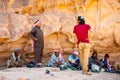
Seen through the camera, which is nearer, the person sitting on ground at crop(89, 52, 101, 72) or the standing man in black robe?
the person sitting on ground at crop(89, 52, 101, 72)

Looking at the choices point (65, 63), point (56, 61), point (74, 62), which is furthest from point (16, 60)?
point (74, 62)

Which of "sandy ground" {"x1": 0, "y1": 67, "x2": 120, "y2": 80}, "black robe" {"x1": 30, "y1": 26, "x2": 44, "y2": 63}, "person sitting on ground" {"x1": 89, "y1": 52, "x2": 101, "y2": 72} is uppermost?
"black robe" {"x1": 30, "y1": 26, "x2": 44, "y2": 63}

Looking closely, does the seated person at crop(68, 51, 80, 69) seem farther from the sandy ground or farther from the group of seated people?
the sandy ground

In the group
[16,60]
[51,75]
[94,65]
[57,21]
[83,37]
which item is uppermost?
[57,21]

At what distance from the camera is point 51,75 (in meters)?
10.5

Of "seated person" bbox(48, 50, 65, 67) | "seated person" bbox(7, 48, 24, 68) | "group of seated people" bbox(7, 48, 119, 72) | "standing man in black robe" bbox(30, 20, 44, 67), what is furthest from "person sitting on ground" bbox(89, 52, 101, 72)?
"seated person" bbox(7, 48, 24, 68)

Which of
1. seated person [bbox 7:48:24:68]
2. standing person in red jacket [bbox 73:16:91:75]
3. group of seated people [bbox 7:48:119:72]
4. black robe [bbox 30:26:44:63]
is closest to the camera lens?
standing person in red jacket [bbox 73:16:91:75]

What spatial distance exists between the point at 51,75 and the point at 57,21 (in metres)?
3.78

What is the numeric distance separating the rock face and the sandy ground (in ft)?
7.85

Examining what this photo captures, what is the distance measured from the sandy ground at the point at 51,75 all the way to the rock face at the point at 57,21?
2.39 meters

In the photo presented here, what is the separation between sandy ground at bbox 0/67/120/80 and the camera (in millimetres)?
10133

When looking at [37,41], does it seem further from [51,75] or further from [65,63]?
[51,75]

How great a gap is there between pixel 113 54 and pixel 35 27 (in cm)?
363

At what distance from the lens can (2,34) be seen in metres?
13.1
